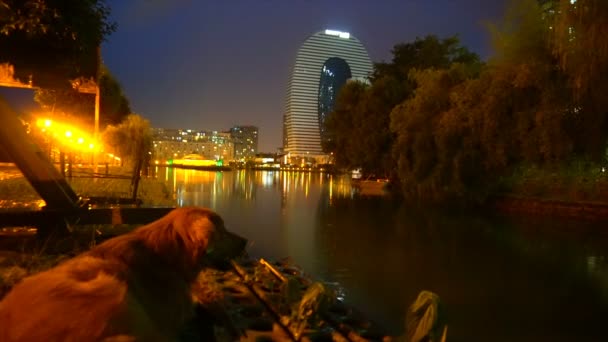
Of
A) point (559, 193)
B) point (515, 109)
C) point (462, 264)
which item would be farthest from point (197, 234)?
point (559, 193)

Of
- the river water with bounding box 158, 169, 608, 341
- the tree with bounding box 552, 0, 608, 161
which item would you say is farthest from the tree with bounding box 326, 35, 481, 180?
the tree with bounding box 552, 0, 608, 161

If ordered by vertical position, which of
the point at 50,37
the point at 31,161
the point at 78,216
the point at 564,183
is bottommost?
the point at 78,216

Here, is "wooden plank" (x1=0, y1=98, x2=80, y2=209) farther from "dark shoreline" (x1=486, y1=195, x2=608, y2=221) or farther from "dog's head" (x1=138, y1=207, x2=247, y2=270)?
"dark shoreline" (x1=486, y1=195, x2=608, y2=221)

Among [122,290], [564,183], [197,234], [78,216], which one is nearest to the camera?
[122,290]

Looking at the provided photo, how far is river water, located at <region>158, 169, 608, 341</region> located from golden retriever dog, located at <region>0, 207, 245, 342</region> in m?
5.44

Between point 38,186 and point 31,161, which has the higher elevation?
point 31,161

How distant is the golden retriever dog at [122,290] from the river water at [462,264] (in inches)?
214

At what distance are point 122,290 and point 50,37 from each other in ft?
18.9

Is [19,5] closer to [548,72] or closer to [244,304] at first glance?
[244,304]

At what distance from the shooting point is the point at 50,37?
6012 mm

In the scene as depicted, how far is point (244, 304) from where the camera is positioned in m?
5.95

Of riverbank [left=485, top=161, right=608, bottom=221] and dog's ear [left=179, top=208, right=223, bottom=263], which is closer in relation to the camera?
dog's ear [left=179, top=208, right=223, bottom=263]

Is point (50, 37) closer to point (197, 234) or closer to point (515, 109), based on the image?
point (197, 234)

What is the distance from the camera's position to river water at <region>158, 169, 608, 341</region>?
7.49 m
